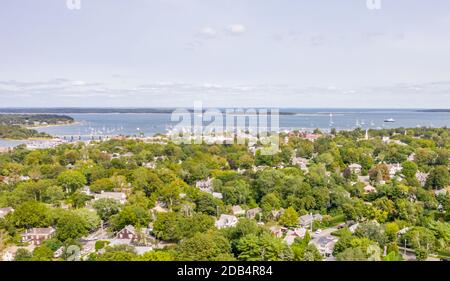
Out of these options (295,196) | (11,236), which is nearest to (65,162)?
(11,236)

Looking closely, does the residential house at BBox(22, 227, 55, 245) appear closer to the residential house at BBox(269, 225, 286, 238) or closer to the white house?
the residential house at BBox(269, 225, 286, 238)

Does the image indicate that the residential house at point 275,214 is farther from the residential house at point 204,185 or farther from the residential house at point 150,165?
the residential house at point 150,165

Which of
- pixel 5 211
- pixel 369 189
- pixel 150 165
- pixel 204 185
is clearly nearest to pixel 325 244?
pixel 369 189

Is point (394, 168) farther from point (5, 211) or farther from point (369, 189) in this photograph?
point (5, 211)

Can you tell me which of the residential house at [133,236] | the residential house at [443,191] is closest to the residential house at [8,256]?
the residential house at [133,236]

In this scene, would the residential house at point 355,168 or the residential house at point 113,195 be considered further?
the residential house at point 355,168
